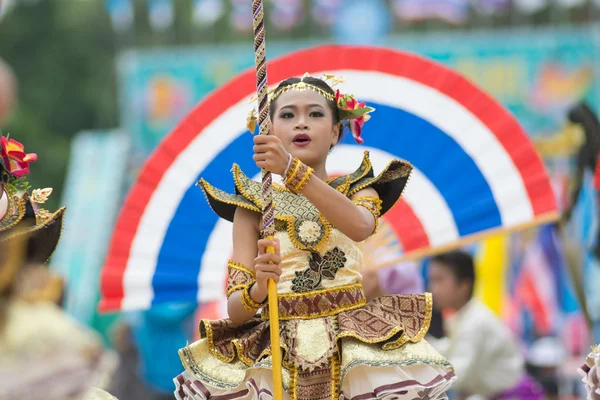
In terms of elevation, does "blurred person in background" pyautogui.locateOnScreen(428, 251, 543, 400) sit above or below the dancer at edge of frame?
above

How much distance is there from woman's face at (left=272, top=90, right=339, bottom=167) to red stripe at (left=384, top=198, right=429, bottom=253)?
1.80 metres

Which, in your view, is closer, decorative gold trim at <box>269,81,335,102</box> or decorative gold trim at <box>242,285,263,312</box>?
decorative gold trim at <box>242,285,263,312</box>

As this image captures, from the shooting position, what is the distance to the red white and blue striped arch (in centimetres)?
701

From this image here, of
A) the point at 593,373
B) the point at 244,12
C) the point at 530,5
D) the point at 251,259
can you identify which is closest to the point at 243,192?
the point at 251,259

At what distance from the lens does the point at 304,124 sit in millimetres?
5332

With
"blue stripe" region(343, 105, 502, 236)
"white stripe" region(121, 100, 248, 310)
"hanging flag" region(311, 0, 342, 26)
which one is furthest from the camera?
"hanging flag" region(311, 0, 342, 26)

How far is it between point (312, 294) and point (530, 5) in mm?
23999

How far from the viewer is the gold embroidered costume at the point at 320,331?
197 inches

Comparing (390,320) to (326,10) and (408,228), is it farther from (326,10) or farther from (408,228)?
(326,10)

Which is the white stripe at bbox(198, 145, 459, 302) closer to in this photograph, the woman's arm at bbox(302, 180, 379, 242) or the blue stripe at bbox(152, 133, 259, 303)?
the blue stripe at bbox(152, 133, 259, 303)

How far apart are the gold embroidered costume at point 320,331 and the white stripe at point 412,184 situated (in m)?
→ 1.67

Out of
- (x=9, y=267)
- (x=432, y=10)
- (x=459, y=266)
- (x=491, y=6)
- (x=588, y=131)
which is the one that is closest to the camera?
(x=9, y=267)

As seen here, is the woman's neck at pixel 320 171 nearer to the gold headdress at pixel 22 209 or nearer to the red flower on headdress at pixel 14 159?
the gold headdress at pixel 22 209

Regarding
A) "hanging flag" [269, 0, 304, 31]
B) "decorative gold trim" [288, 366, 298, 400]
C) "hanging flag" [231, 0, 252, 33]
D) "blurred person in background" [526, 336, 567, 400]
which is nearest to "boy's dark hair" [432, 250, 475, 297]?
"blurred person in background" [526, 336, 567, 400]
